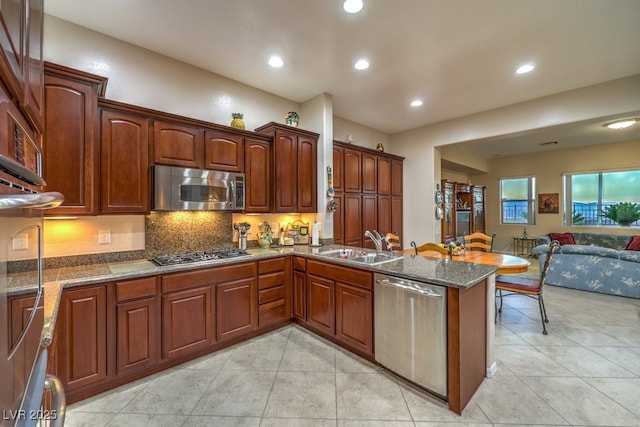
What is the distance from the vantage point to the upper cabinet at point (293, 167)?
10.9 ft

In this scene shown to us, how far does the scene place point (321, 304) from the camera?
282 cm

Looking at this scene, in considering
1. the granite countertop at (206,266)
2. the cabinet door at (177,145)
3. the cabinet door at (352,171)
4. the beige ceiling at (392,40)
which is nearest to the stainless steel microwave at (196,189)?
the cabinet door at (177,145)

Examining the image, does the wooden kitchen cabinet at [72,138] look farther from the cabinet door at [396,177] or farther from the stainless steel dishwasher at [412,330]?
the cabinet door at [396,177]

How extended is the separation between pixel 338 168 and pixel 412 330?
266 cm

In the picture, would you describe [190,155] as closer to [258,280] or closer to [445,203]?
[258,280]

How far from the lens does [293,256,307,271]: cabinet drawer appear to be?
3.03 metres

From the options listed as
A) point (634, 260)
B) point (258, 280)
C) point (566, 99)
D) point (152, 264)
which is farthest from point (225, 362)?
point (634, 260)

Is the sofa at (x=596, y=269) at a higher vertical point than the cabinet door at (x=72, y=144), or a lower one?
lower

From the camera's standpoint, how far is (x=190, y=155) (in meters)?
2.71

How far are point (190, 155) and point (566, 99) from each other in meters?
4.82

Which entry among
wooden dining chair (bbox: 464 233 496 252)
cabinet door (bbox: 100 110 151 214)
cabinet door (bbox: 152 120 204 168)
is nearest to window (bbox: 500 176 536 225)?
wooden dining chair (bbox: 464 233 496 252)

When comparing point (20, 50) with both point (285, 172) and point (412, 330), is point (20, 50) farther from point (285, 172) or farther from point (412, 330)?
point (285, 172)

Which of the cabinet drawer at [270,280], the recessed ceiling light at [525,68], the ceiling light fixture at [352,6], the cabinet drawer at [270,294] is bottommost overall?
the cabinet drawer at [270,294]

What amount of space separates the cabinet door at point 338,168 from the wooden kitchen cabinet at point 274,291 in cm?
149
